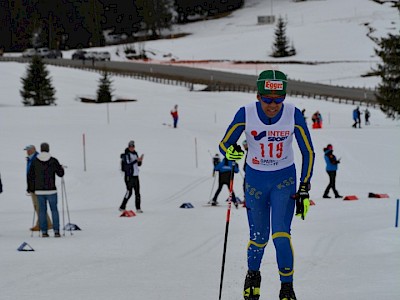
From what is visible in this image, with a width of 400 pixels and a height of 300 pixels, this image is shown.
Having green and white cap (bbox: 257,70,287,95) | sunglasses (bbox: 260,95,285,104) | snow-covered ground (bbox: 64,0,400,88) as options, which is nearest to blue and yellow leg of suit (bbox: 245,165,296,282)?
sunglasses (bbox: 260,95,285,104)

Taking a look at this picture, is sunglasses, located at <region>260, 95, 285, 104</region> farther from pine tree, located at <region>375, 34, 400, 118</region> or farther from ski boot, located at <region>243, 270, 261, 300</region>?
pine tree, located at <region>375, 34, 400, 118</region>

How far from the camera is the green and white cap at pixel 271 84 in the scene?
6941 mm

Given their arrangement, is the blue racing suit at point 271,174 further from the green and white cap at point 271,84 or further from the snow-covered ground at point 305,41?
the snow-covered ground at point 305,41

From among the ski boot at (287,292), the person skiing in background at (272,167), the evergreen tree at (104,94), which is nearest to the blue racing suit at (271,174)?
the person skiing in background at (272,167)

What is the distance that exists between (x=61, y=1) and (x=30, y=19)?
6.61m

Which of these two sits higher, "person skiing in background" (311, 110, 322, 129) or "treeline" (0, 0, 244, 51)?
"treeline" (0, 0, 244, 51)

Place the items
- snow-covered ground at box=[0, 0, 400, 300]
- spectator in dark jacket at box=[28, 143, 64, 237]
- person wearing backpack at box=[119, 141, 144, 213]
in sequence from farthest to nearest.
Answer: person wearing backpack at box=[119, 141, 144, 213] < spectator in dark jacket at box=[28, 143, 64, 237] < snow-covered ground at box=[0, 0, 400, 300]

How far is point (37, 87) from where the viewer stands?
56969 millimetres

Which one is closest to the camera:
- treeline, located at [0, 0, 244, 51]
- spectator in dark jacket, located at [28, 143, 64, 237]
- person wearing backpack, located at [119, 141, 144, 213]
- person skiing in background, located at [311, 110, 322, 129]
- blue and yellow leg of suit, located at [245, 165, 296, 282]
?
blue and yellow leg of suit, located at [245, 165, 296, 282]

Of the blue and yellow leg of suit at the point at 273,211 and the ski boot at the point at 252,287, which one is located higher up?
the blue and yellow leg of suit at the point at 273,211

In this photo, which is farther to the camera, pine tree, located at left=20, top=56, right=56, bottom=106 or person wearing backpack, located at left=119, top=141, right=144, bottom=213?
pine tree, located at left=20, top=56, right=56, bottom=106

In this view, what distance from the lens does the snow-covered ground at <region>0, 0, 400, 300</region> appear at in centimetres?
855

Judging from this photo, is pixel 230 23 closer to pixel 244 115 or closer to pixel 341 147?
pixel 341 147

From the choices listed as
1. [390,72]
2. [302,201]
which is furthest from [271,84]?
[390,72]
